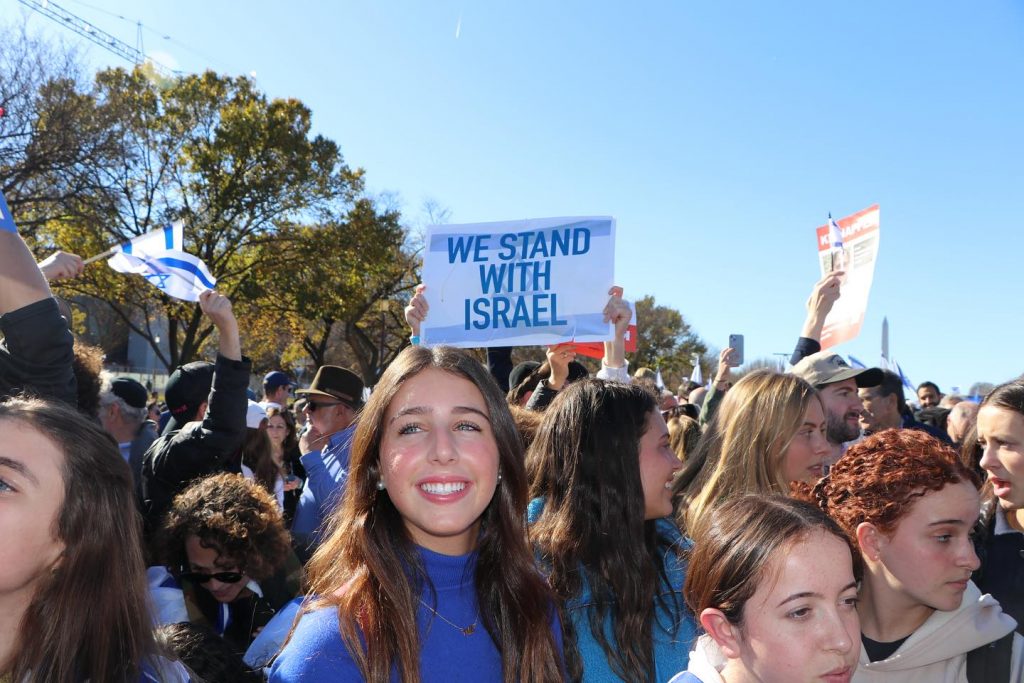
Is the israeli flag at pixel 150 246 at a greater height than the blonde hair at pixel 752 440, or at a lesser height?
greater

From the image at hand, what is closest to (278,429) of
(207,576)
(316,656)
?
(207,576)

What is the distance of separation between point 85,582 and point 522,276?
2.96m

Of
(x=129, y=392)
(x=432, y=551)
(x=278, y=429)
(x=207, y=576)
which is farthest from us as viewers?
(x=278, y=429)

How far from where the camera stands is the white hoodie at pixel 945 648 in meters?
2.70

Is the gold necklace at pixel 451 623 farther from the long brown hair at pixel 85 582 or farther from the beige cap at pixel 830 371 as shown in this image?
the beige cap at pixel 830 371

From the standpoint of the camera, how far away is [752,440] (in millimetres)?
3764

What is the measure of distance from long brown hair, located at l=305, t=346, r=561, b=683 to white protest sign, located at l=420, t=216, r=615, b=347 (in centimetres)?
209

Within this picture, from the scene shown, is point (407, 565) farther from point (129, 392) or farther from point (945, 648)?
point (129, 392)

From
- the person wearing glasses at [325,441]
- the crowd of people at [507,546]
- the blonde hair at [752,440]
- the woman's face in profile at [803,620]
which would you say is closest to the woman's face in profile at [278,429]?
the person wearing glasses at [325,441]

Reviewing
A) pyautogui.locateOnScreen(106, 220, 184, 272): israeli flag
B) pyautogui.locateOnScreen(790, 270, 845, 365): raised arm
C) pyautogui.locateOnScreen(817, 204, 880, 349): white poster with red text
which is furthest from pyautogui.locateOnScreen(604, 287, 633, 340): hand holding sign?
pyautogui.locateOnScreen(106, 220, 184, 272): israeli flag

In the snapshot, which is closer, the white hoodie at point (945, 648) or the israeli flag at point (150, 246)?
the white hoodie at point (945, 648)

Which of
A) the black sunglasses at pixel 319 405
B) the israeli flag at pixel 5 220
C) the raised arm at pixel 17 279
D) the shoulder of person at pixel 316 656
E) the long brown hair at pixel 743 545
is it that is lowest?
the shoulder of person at pixel 316 656

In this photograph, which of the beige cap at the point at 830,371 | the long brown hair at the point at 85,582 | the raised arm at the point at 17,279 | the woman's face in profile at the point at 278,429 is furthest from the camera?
the woman's face in profile at the point at 278,429

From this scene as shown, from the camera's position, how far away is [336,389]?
5.71 meters
